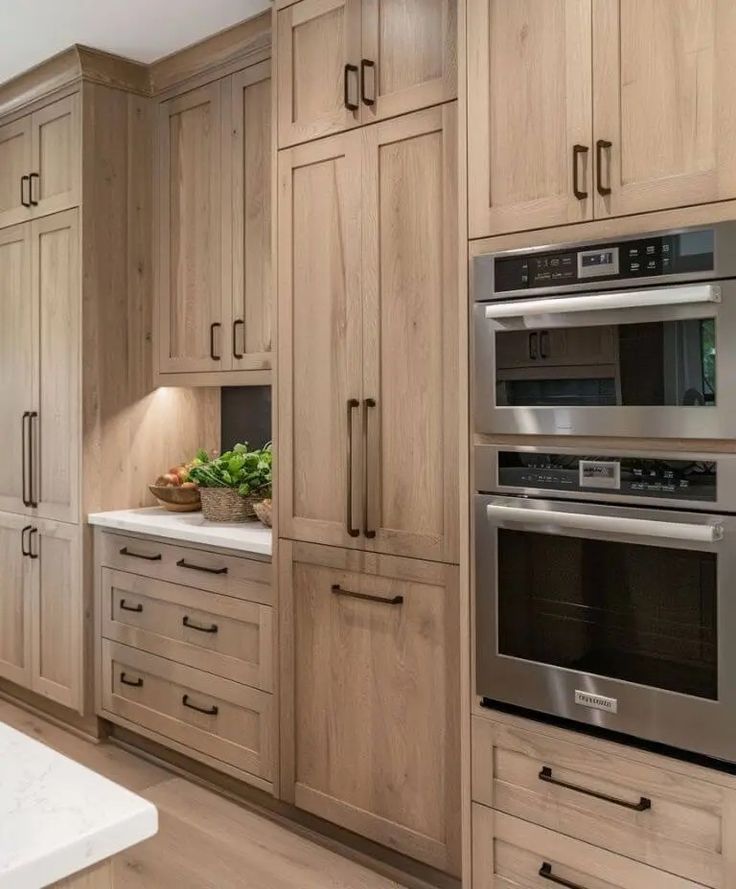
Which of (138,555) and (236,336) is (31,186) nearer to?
(236,336)

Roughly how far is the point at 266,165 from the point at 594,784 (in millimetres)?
2308

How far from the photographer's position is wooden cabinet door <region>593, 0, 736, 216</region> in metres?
1.67

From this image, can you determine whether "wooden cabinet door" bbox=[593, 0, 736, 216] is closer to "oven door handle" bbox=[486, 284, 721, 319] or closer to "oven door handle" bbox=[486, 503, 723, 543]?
"oven door handle" bbox=[486, 284, 721, 319]

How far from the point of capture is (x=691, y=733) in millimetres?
1729

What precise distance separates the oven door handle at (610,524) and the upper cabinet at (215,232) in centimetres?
140

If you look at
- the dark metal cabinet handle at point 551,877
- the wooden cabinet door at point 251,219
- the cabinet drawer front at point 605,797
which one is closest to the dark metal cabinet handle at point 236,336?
the wooden cabinet door at point 251,219

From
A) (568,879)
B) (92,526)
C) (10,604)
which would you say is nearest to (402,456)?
(568,879)

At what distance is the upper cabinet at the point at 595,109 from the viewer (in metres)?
1.69

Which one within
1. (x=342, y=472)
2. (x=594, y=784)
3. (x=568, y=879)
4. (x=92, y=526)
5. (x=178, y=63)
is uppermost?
(x=178, y=63)

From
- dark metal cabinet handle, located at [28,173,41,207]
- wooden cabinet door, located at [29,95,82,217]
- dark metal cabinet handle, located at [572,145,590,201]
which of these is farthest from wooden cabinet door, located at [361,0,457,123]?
dark metal cabinet handle, located at [28,173,41,207]

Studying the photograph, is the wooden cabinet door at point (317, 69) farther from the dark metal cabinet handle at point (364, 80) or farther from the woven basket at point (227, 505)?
the woven basket at point (227, 505)

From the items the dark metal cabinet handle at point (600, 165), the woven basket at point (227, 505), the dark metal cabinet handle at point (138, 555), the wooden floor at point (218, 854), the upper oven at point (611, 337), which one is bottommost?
the wooden floor at point (218, 854)

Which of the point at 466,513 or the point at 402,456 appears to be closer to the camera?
the point at 466,513

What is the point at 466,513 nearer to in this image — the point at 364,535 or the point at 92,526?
the point at 364,535
